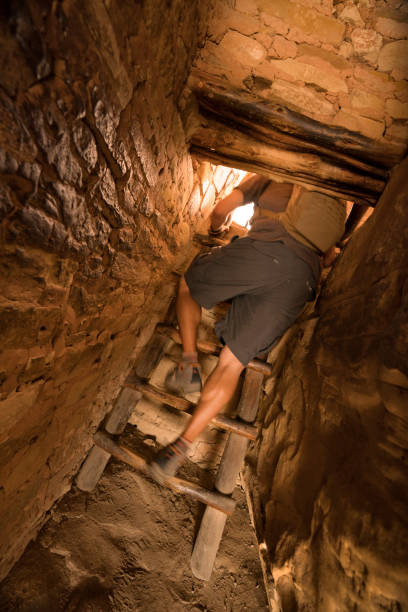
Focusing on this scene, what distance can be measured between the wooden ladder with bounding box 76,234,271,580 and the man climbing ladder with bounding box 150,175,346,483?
0.15 metres

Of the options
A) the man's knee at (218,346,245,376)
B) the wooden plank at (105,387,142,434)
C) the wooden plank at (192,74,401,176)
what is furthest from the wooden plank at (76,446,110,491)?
the wooden plank at (192,74,401,176)

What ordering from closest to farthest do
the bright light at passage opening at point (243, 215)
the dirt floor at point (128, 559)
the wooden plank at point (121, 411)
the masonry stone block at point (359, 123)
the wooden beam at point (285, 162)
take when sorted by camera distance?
the dirt floor at point (128, 559) → the masonry stone block at point (359, 123) → the wooden beam at point (285, 162) → the wooden plank at point (121, 411) → the bright light at passage opening at point (243, 215)

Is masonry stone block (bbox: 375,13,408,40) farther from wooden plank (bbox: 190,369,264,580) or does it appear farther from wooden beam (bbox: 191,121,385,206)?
wooden plank (bbox: 190,369,264,580)

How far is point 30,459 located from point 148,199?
1.40 m

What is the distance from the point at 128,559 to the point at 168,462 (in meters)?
0.54

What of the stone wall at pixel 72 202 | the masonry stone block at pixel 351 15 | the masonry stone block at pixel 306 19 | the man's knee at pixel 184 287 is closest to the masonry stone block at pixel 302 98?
the masonry stone block at pixel 306 19

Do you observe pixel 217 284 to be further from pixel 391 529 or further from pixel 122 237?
pixel 391 529

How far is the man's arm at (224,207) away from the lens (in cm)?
219

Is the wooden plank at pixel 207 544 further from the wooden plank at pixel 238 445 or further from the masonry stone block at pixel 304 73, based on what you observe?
the masonry stone block at pixel 304 73

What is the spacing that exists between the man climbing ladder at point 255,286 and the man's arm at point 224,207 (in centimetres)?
48

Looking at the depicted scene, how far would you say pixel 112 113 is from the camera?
798 millimetres

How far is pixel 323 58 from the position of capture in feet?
4.63

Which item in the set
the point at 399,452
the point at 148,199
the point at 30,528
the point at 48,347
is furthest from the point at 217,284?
the point at 30,528

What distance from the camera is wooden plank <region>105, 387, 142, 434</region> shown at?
1657 millimetres
